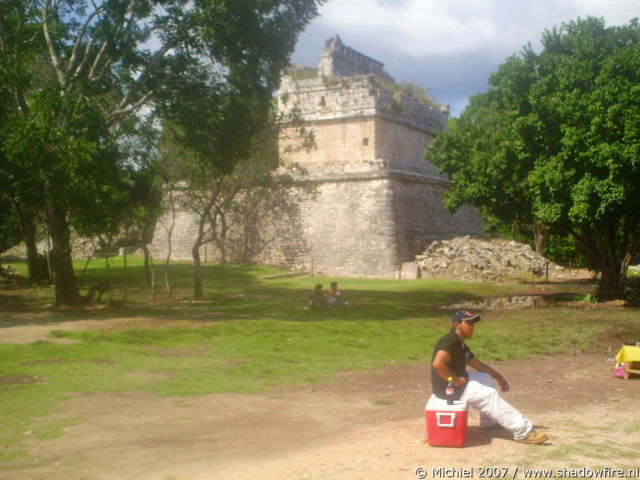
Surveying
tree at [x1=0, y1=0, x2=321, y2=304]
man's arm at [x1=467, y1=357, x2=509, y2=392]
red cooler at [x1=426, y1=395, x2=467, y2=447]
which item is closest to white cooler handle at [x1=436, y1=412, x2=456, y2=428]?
red cooler at [x1=426, y1=395, x2=467, y2=447]

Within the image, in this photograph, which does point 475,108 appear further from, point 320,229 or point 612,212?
point 612,212

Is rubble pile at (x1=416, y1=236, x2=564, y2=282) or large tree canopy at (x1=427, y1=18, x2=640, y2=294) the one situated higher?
large tree canopy at (x1=427, y1=18, x2=640, y2=294)

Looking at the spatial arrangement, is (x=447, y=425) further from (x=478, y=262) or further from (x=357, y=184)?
(x=357, y=184)

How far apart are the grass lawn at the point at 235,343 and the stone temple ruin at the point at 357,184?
8995mm

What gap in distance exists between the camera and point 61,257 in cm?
1720

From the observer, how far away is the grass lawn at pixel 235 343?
8523 mm

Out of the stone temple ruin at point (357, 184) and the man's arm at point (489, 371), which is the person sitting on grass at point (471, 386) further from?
the stone temple ruin at point (357, 184)

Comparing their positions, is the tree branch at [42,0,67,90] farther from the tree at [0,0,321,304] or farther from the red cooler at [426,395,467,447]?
the red cooler at [426,395,467,447]

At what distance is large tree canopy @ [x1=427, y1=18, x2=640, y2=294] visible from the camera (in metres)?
17.2

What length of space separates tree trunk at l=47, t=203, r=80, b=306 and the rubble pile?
16706 mm

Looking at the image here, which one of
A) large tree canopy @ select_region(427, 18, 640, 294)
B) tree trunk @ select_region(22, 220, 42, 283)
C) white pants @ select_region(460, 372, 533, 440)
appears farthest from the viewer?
tree trunk @ select_region(22, 220, 42, 283)

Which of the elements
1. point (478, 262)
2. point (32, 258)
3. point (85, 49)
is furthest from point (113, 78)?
point (478, 262)

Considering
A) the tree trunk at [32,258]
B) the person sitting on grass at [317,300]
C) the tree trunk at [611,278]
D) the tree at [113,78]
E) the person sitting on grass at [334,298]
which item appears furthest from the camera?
the tree trunk at [32,258]

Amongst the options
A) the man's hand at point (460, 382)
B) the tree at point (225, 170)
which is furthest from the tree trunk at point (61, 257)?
the man's hand at point (460, 382)
